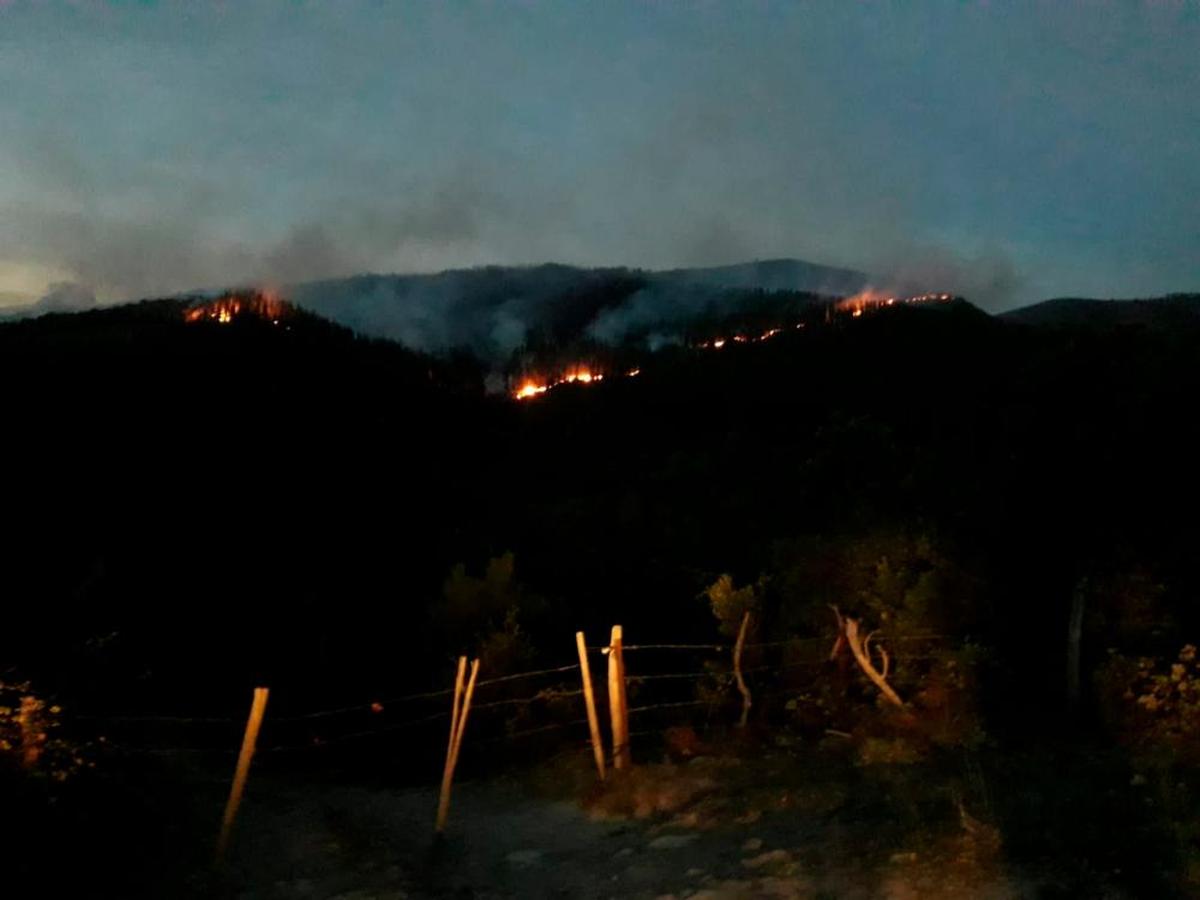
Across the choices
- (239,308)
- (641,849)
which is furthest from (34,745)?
(239,308)

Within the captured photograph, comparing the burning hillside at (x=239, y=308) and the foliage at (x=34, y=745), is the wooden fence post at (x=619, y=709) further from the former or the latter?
the burning hillside at (x=239, y=308)

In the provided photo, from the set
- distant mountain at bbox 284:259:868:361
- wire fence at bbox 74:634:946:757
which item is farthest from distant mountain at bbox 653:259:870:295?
wire fence at bbox 74:634:946:757

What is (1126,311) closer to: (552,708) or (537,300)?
(552,708)

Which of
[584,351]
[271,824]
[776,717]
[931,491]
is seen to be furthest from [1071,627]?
[584,351]

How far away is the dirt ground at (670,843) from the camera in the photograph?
582 cm

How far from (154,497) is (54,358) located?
859 cm

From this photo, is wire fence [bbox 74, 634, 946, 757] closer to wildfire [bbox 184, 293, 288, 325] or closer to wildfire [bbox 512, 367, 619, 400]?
wildfire [bbox 184, 293, 288, 325]

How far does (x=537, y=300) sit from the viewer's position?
7375cm

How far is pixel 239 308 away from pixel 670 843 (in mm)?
41231

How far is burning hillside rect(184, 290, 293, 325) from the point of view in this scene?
139 feet

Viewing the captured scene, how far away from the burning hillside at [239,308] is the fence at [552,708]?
29.4 meters

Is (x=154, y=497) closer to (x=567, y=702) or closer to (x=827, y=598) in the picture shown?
(x=567, y=702)

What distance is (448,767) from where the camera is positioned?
27.8 feet

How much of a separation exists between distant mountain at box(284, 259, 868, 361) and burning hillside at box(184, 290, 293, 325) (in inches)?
276
